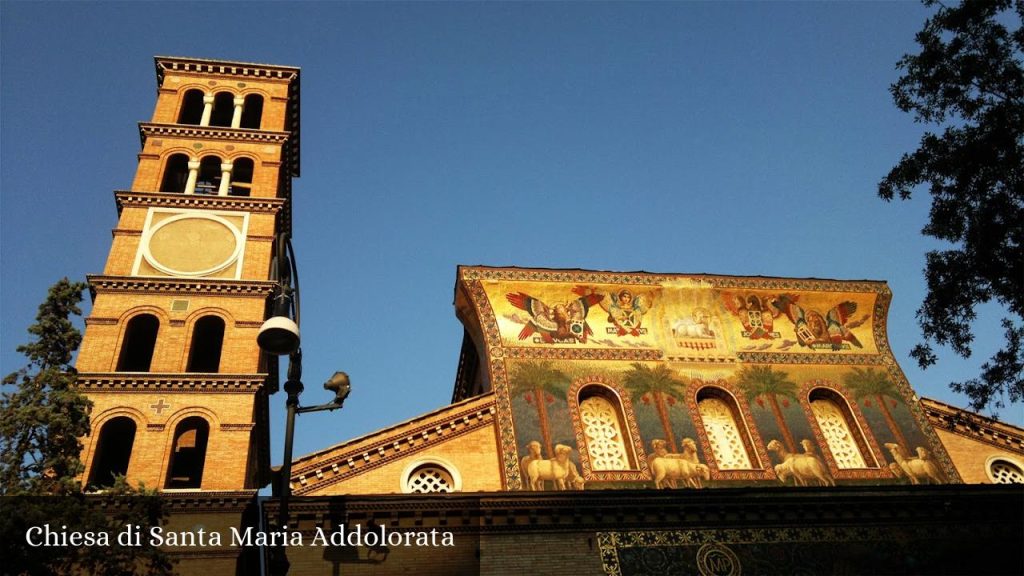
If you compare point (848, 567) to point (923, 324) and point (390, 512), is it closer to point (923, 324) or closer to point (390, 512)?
point (923, 324)

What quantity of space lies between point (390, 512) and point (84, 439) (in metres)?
6.17

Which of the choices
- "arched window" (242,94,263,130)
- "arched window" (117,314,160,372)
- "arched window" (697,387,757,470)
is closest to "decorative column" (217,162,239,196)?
"arched window" (242,94,263,130)

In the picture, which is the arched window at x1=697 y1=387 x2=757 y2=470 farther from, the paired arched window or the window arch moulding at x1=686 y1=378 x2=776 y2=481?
the paired arched window

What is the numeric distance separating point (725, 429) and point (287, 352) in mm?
12969

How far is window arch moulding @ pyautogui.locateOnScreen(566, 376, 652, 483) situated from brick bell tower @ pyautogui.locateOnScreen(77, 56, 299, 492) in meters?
7.14

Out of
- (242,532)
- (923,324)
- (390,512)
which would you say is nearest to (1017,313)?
(923,324)

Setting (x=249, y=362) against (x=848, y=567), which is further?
(x=249, y=362)

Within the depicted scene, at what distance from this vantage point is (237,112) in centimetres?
2477

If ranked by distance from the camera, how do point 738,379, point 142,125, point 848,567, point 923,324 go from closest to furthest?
point 923,324 < point 848,567 < point 738,379 < point 142,125

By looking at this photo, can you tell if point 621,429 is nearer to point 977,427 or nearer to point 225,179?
point 977,427

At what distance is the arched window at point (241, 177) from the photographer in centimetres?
2347

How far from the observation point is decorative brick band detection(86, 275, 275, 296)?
19125 mm

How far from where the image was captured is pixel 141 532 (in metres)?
13.0

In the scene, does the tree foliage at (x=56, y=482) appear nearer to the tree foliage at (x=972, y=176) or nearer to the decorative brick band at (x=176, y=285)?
the decorative brick band at (x=176, y=285)
